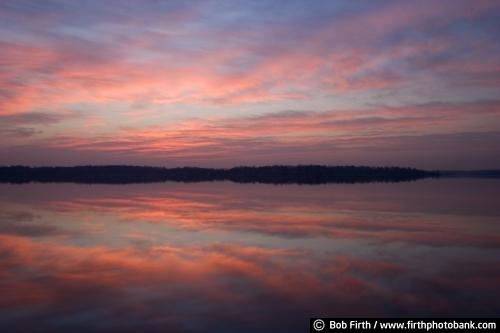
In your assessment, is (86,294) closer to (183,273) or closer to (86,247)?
(183,273)

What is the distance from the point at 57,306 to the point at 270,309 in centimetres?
386

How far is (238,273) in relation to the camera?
11.8m

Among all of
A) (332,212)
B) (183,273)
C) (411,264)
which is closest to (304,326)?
(183,273)

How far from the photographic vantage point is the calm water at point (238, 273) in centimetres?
885

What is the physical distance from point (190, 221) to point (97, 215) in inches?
215

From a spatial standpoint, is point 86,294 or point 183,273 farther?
point 183,273

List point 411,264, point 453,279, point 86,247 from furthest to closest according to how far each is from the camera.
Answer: point 86,247, point 411,264, point 453,279

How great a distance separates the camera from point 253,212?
26.3 meters

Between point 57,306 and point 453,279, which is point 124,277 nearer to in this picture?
point 57,306

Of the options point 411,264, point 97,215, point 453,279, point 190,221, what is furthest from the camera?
point 97,215

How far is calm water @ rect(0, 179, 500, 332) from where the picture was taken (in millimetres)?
8852

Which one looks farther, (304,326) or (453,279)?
(453,279)

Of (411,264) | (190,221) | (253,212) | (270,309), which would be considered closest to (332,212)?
(253,212)

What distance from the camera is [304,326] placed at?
325 inches
